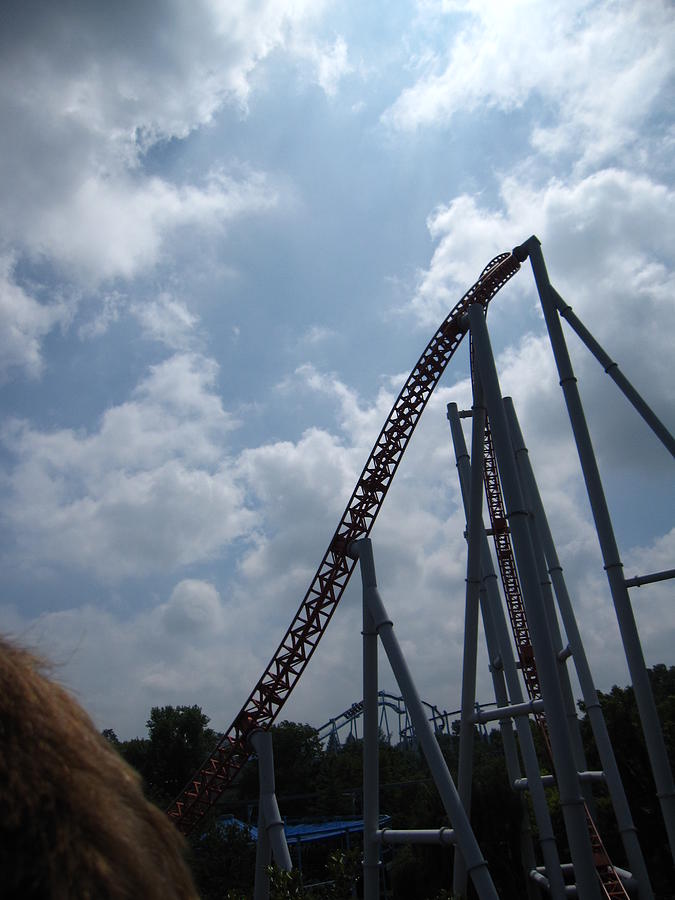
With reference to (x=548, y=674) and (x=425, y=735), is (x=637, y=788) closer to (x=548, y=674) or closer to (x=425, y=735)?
(x=425, y=735)

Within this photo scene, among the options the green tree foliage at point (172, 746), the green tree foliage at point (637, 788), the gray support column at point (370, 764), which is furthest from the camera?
the green tree foliage at point (172, 746)

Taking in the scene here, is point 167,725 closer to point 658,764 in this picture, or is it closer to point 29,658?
point 658,764

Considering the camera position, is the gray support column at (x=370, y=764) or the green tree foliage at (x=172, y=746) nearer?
the gray support column at (x=370, y=764)

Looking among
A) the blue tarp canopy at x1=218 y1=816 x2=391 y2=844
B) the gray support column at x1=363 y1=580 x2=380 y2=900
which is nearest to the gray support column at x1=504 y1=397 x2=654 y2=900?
the gray support column at x1=363 y1=580 x2=380 y2=900

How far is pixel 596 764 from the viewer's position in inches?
969

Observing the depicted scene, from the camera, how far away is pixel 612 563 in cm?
864

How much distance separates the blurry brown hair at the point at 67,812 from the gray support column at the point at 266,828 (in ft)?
38.3

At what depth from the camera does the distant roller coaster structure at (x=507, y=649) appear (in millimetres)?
8008

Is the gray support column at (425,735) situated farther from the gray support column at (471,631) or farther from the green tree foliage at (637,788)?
the green tree foliage at (637,788)

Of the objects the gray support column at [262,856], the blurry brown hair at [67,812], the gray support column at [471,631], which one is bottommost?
the gray support column at [262,856]

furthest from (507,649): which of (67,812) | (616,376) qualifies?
(67,812)

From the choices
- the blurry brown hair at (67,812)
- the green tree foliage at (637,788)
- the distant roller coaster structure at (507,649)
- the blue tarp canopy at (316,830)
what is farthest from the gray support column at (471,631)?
the blue tarp canopy at (316,830)

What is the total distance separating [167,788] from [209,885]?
19721 mm

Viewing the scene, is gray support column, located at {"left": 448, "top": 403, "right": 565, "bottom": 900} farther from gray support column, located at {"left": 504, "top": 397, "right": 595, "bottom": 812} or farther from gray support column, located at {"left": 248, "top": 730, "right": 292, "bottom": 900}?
gray support column, located at {"left": 248, "top": 730, "right": 292, "bottom": 900}
